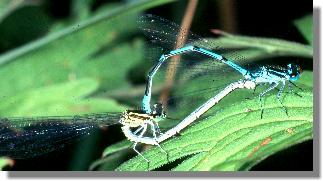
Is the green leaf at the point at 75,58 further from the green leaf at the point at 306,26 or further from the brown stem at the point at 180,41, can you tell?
the green leaf at the point at 306,26

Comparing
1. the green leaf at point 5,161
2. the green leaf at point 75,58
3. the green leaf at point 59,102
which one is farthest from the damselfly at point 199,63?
the green leaf at point 5,161

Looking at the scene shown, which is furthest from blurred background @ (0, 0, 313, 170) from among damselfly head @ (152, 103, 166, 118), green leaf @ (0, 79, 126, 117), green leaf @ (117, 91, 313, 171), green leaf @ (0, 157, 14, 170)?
green leaf @ (117, 91, 313, 171)

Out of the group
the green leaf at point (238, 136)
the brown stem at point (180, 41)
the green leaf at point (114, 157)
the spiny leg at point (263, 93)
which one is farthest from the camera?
the brown stem at point (180, 41)

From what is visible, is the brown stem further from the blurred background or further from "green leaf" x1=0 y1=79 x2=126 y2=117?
"green leaf" x1=0 y1=79 x2=126 y2=117

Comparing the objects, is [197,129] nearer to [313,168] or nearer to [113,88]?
[313,168]

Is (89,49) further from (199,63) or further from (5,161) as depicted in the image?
(5,161)

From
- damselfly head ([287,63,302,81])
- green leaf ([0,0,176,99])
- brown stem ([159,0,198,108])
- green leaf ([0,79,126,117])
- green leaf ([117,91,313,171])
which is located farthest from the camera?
green leaf ([0,0,176,99])
